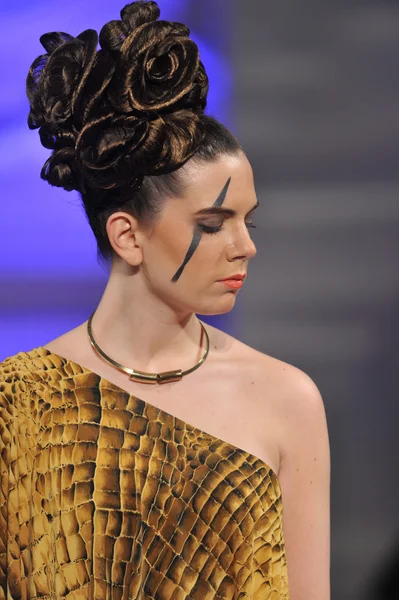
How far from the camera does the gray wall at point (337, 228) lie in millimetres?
2320

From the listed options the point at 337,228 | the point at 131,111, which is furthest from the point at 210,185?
the point at 337,228

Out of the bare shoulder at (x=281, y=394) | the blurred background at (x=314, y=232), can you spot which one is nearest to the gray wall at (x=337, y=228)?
the blurred background at (x=314, y=232)

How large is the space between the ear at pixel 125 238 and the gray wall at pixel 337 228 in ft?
2.45

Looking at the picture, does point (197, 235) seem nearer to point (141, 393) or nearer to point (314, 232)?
point (141, 393)

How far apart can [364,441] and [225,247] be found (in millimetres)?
995

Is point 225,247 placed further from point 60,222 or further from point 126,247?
point 60,222

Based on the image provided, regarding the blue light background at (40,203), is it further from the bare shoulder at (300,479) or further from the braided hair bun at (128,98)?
the bare shoulder at (300,479)

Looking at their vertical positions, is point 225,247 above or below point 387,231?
below

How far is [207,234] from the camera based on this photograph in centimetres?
161

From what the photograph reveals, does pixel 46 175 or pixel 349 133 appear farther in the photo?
pixel 349 133

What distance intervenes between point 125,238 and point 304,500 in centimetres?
58

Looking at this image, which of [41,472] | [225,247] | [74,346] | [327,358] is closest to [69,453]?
[41,472]

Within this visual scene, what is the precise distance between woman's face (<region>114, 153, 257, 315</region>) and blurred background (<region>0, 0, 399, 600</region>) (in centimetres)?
66

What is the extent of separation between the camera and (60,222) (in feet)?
7.32
